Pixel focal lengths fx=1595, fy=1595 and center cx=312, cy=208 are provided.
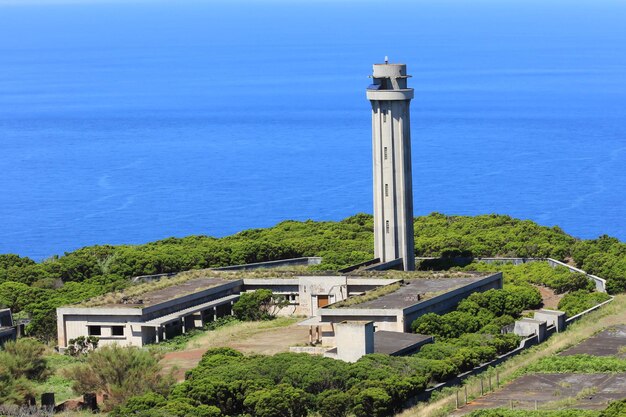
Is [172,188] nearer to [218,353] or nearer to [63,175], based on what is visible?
[63,175]

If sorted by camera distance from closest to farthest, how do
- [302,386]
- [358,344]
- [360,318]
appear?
[302,386] < [358,344] < [360,318]

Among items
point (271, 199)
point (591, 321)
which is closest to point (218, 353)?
point (591, 321)

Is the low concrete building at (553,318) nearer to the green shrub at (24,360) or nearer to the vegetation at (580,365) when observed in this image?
the vegetation at (580,365)

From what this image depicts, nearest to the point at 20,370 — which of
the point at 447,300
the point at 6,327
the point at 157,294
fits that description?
the point at 6,327

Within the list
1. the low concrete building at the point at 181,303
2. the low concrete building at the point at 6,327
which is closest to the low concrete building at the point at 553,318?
the low concrete building at the point at 181,303

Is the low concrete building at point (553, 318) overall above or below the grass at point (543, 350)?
above

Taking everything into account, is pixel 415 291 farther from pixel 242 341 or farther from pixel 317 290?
pixel 242 341
